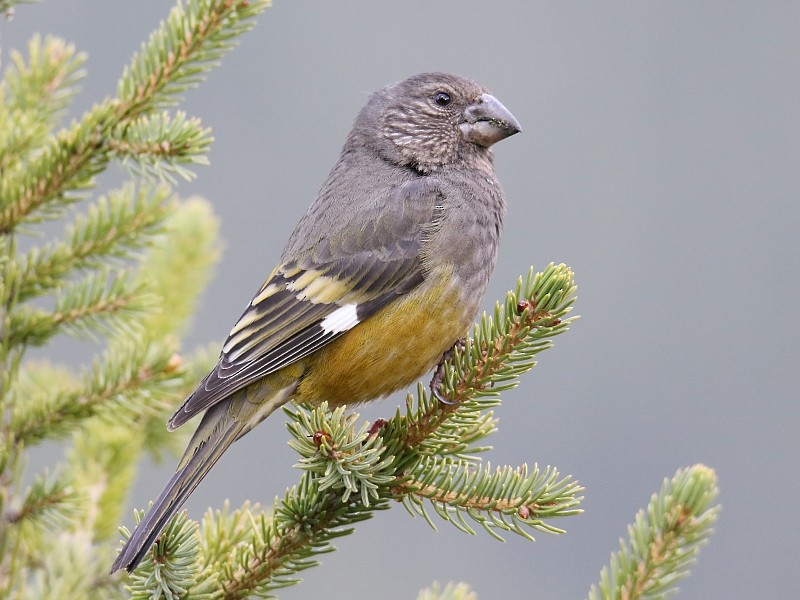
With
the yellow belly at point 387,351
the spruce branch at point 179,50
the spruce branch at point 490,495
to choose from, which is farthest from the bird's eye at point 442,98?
the spruce branch at point 490,495

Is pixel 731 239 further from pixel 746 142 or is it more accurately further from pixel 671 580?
pixel 671 580

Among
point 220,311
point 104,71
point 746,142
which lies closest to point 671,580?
point 220,311

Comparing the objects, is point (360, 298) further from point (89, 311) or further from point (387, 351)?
point (89, 311)

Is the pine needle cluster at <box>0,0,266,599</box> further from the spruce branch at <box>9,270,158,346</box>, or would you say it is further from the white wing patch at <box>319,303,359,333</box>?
the white wing patch at <box>319,303,359,333</box>

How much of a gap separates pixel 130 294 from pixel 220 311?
23.1 m

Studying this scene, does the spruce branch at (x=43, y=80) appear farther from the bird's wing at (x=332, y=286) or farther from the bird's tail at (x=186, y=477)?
the bird's tail at (x=186, y=477)

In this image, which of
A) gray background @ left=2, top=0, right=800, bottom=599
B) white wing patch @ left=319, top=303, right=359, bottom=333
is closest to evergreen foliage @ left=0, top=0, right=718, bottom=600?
white wing patch @ left=319, top=303, right=359, bottom=333

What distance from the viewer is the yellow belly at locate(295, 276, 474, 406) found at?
13.3 feet

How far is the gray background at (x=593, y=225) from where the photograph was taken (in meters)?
26.7

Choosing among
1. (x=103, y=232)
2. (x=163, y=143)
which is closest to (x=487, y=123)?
(x=163, y=143)

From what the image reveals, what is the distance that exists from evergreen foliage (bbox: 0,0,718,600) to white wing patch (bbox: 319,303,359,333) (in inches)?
24.5

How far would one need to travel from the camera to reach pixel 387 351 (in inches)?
160

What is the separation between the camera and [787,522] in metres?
36.4

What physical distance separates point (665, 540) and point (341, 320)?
2027mm
